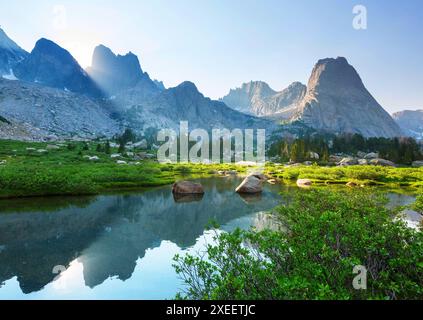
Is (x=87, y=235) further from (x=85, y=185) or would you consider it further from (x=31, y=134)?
(x=31, y=134)

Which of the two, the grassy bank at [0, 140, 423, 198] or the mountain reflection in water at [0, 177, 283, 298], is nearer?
the mountain reflection in water at [0, 177, 283, 298]

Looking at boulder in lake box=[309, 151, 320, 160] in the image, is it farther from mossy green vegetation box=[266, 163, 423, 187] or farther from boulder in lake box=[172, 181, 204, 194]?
boulder in lake box=[172, 181, 204, 194]

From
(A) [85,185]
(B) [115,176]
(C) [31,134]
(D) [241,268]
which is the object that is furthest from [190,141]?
(D) [241,268]

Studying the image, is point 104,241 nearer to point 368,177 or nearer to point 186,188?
point 186,188

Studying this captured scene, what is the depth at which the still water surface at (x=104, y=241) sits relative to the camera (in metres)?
14.5

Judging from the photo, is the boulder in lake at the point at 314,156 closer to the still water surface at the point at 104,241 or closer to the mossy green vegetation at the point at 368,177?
the mossy green vegetation at the point at 368,177

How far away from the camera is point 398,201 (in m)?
38.9

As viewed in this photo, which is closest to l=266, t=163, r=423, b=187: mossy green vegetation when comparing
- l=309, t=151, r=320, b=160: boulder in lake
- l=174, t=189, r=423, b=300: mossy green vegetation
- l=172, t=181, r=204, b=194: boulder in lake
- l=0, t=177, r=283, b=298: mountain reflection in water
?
l=172, t=181, r=204, b=194: boulder in lake

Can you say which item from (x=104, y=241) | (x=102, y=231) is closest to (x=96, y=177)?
(x=102, y=231)

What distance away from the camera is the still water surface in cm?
1450

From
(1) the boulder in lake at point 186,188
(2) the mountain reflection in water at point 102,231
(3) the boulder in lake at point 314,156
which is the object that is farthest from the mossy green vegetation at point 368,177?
(3) the boulder in lake at point 314,156

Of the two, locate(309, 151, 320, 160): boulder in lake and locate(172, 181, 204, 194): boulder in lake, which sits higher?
locate(309, 151, 320, 160): boulder in lake

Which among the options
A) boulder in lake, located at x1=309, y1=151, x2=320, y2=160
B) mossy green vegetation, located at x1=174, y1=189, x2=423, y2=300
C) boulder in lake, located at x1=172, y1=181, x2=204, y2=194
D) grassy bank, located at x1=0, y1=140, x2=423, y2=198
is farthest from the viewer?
boulder in lake, located at x1=309, y1=151, x2=320, y2=160
